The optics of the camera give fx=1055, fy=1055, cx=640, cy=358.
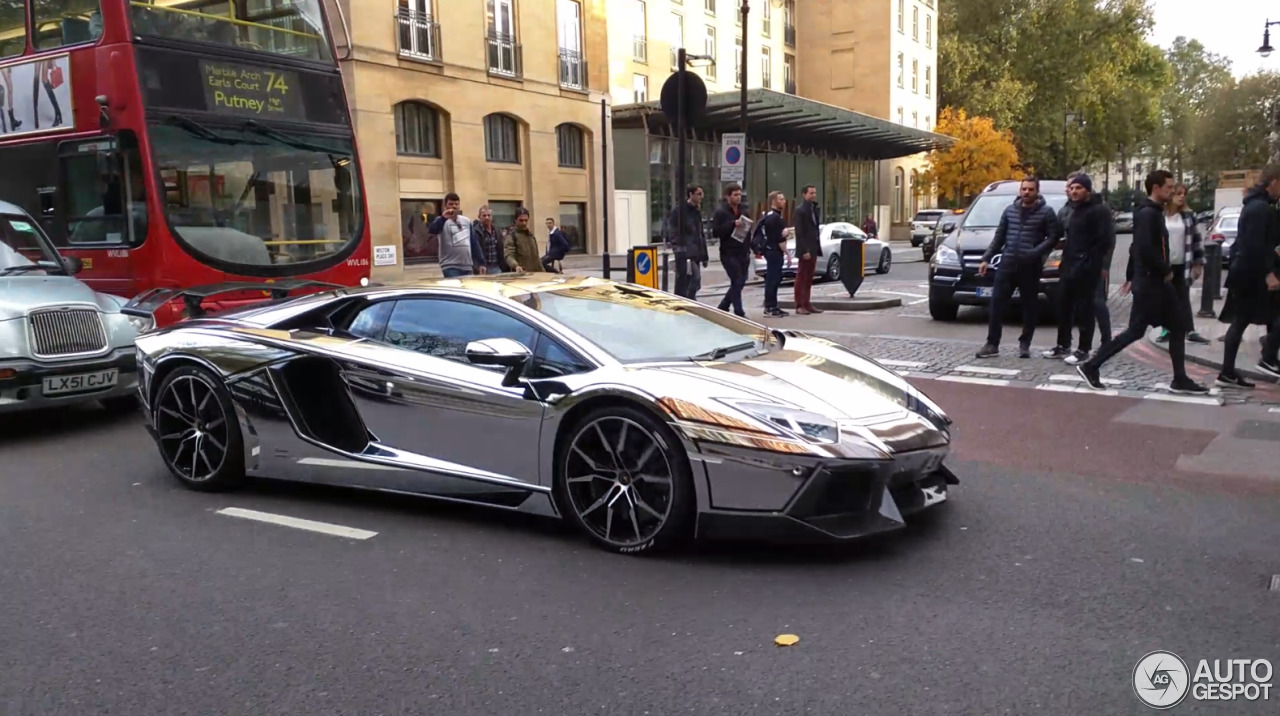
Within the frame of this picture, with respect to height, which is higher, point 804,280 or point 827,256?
point 804,280

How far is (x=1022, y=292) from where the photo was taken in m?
10.5

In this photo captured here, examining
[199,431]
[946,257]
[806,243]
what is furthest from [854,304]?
[199,431]

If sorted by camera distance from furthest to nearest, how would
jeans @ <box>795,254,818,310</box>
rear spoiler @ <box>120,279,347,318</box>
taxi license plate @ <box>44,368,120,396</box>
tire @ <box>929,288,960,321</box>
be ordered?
jeans @ <box>795,254,818,310</box> < tire @ <box>929,288,960,321</box> < rear spoiler @ <box>120,279,347,318</box> < taxi license plate @ <box>44,368,120,396</box>

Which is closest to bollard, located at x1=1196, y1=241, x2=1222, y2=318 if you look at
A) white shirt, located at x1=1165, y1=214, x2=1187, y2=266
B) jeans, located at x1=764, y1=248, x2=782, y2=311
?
white shirt, located at x1=1165, y1=214, x2=1187, y2=266

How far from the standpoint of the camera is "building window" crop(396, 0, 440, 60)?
91.9 ft

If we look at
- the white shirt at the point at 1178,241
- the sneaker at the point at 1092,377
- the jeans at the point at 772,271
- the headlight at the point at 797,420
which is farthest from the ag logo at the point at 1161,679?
the jeans at the point at 772,271

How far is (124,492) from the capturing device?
6.17m

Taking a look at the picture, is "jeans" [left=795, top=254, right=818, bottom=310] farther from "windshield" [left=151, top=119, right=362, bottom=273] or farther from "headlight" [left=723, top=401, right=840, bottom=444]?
"headlight" [left=723, top=401, right=840, bottom=444]

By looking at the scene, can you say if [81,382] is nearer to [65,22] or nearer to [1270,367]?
[65,22]

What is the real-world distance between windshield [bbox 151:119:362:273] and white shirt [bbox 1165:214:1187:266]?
8431 mm

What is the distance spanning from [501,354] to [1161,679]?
9.62 ft

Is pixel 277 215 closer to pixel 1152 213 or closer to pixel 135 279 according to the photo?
pixel 135 279

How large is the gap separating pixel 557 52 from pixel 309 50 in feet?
78.2

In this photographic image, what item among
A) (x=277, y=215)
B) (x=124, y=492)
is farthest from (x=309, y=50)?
(x=124, y=492)
